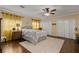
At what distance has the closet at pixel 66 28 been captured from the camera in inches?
74.7

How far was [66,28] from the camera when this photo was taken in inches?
79.8

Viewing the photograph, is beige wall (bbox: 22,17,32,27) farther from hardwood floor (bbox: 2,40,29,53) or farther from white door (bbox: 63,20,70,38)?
white door (bbox: 63,20,70,38)

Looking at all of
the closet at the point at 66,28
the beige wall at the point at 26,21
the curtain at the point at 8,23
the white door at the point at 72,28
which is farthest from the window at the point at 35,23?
the white door at the point at 72,28

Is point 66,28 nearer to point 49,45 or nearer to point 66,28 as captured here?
point 66,28

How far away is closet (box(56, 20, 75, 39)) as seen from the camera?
6.23ft

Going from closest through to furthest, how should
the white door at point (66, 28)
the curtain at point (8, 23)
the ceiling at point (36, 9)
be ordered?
the ceiling at point (36, 9) < the curtain at point (8, 23) < the white door at point (66, 28)

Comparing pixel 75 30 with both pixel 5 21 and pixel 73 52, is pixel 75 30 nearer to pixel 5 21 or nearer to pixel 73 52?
pixel 73 52

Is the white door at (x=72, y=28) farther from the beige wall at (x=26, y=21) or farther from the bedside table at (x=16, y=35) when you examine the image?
the bedside table at (x=16, y=35)

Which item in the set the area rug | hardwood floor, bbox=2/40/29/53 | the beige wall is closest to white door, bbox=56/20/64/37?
the area rug

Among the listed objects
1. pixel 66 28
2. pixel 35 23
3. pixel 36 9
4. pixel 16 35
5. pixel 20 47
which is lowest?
pixel 20 47

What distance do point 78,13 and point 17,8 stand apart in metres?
1.45

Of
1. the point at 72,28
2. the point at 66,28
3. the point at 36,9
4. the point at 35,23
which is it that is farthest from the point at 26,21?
the point at 72,28

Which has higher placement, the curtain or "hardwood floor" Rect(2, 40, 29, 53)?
the curtain
